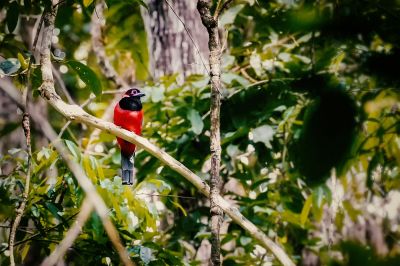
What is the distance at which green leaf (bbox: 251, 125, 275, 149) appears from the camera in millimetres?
3064

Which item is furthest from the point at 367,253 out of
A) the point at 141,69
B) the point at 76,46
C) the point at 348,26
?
the point at 76,46

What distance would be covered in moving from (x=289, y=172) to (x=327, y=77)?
2273mm

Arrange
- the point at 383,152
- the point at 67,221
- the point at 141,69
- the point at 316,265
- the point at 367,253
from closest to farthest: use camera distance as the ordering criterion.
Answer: the point at 367,253 → the point at 67,221 → the point at 383,152 → the point at 316,265 → the point at 141,69

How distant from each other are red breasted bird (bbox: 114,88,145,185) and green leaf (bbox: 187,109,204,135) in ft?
1.25

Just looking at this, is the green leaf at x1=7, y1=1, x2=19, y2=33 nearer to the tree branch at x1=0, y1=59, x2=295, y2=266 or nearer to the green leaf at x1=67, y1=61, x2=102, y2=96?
the green leaf at x1=67, y1=61, x2=102, y2=96

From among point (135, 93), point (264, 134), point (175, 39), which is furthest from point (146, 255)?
point (175, 39)

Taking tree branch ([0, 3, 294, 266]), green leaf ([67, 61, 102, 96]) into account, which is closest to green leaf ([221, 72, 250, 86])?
green leaf ([67, 61, 102, 96])

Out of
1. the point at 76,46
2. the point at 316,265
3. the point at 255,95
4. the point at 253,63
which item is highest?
the point at 76,46

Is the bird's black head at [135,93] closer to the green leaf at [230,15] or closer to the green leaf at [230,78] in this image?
the green leaf at [230,78]

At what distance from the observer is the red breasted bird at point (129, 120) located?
3.17 metres

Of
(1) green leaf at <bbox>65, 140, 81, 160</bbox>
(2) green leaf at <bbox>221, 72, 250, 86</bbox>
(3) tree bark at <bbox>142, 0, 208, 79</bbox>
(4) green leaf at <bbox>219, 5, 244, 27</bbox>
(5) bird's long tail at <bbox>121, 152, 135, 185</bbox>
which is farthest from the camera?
(3) tree bark at <bbox>142, 0, 208, 79</bbox>

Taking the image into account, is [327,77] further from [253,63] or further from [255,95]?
[253,63]

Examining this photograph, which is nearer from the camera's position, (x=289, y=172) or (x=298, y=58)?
(x=289, y=172)

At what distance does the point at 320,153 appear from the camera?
2.11 feet
